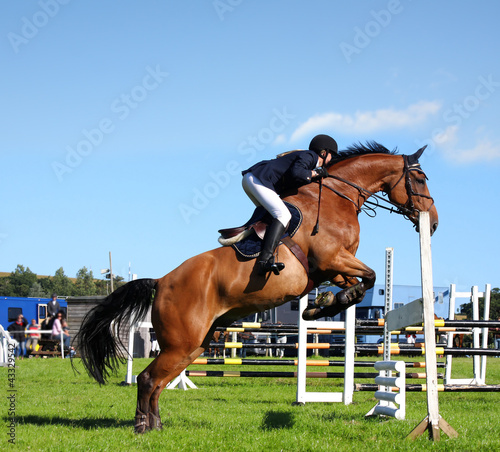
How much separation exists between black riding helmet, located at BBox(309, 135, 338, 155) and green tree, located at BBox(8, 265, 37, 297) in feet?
291

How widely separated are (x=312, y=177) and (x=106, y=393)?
16.9 ft

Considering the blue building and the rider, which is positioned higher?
the rider

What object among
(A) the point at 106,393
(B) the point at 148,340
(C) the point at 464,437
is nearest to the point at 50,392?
(A) the point at 106,393

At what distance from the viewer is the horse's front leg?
5359 millimetres

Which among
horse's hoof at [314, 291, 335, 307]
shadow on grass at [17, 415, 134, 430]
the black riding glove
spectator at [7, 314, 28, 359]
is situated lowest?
spectator at [7, 314, 28, 359]

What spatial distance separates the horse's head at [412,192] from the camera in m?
5.85

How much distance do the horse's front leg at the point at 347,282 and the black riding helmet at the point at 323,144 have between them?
3.66ft

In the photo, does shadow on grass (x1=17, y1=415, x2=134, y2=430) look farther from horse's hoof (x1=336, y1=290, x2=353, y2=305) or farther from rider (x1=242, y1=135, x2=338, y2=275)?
horse's hoof (x1=336, y1=290, x2=353, y2=305)

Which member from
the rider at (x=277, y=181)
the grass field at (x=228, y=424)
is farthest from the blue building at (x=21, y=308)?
the rider at (x=277, y=181)

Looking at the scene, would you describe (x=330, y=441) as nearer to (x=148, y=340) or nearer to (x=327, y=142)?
(x=327, y=142)

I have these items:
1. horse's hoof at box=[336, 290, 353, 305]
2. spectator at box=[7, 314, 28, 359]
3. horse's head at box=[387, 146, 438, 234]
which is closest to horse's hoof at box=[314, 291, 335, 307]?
horse's hoof at box=[336, 290, 353, 305]

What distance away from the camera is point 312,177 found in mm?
5586

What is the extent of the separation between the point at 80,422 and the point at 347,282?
3045mm

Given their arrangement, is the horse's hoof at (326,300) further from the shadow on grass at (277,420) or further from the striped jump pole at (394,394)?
the shadow on grass at (277,420)
